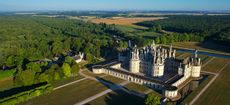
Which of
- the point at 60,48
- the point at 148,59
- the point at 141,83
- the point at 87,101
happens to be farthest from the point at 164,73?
the point at 60,48

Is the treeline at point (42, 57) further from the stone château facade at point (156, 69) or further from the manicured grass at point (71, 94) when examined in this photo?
the stone château facade at point (156, 69)

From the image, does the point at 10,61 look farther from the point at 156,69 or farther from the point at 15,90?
the point at 156,69

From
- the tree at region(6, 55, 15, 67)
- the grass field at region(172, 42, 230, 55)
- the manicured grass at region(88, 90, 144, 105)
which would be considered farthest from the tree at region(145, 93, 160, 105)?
the grass field at region(172, 42, 230, 55)

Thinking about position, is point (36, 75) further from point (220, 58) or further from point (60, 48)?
point (220, 58)

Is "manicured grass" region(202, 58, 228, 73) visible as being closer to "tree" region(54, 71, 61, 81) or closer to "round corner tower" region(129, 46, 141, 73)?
"round corner tower" region(129, 46, 141, 73)

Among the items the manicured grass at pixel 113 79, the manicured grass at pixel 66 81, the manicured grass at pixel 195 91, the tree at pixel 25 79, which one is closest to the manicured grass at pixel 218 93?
the manicured grass at pixel 195 91

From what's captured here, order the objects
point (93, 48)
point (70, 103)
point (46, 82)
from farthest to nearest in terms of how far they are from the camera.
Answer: point (93, 48) < point (46, 82) < point (70, 103)
